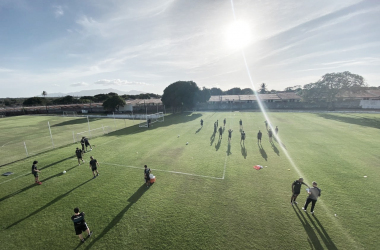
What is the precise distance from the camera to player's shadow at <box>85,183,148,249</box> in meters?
7.04

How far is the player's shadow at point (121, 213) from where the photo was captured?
23.1 ft

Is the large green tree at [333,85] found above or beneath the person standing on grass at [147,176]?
above

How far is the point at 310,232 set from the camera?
711 cm

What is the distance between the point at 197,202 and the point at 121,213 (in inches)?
162

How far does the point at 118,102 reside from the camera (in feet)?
193

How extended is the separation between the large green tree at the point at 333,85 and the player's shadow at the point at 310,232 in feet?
213

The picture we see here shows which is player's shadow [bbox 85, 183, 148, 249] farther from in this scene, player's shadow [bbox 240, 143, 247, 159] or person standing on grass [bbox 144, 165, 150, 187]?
player's shadow [bbox 240, 143, 247, 159]

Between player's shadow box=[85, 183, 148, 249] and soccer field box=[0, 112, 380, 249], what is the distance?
44mm

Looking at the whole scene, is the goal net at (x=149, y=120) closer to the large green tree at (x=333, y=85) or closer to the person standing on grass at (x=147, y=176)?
the person standing on grass at (x=147, y=176)

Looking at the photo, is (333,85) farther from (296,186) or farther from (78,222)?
(78,222)

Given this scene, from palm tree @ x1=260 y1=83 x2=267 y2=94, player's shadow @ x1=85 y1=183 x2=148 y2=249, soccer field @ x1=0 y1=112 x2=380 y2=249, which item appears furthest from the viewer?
palm tree @ x1=260 y1=83 x2=267 y2=94

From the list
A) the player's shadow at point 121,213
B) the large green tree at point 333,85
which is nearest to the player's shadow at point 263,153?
the player's shadow at point 121,213

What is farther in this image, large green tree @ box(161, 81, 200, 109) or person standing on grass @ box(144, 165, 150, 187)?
large green tree @ box(161, 81, 200, 109)

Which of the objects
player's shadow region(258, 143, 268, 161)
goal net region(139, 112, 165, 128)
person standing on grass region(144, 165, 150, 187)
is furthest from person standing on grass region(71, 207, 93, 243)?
goal net region(139, 112, 165, 128)
